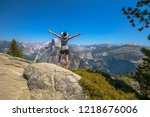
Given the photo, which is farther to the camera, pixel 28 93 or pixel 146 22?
pixel 146 22

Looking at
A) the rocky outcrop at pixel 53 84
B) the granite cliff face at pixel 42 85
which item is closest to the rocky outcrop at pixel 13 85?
the granite cliff face at pixel 42 85

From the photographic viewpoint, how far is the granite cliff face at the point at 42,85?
14.3m

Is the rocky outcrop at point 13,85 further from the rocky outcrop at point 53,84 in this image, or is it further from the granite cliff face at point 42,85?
the rocky outcrop at point 53,84

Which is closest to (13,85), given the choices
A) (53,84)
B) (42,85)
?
(42,85)

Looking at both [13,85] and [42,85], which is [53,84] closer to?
[42,85]

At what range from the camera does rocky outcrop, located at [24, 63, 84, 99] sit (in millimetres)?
14266

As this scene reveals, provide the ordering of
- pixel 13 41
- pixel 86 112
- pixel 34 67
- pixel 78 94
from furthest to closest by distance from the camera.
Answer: pixel 13 41
pixel 34 67
pixel 78 94
pixel 86 112

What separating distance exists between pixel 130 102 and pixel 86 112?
2.58 meters

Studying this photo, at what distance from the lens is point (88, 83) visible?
14602 millimetres

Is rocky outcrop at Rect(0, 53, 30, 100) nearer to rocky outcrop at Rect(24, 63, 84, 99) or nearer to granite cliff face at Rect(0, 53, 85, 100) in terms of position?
granite cliff face at Rect(0, 53, 85, 100)

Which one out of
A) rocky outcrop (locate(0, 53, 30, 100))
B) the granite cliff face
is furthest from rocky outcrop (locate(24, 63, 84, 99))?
rocky outcrop (locate(0, 53, 30, 100))

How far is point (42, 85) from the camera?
1483cm

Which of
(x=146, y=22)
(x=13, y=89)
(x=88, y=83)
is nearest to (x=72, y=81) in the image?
(x=88, y=83)

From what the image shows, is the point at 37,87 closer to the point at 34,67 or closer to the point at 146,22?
the point at 34,67
